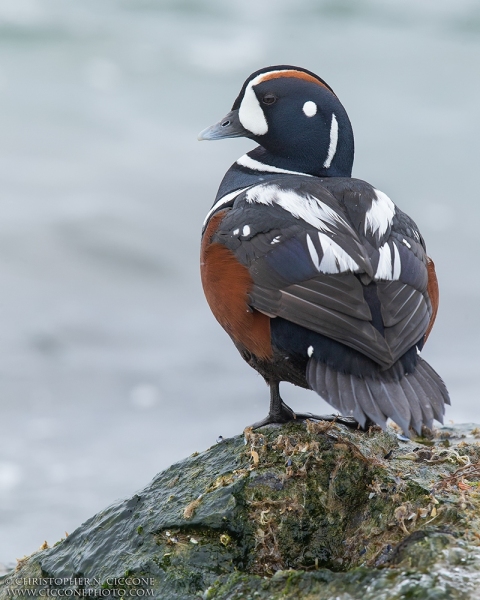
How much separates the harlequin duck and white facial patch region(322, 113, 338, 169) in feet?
1.37

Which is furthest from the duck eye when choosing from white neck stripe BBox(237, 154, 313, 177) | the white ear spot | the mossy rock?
the mossy rock

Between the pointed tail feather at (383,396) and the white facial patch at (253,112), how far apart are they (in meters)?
1.98

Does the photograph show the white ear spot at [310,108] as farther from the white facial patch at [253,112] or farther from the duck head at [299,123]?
the white facial patch at [253,112]

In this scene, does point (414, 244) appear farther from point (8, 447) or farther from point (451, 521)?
point (8, 447)

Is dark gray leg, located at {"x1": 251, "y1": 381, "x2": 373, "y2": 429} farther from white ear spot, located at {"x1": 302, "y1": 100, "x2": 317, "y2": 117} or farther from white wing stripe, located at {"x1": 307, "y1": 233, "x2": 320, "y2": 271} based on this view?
white ear spot, located at {"x1": 302, "y1": 100, "x2": 317, "y2": 117}

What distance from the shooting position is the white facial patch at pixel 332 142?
5008 millimetres

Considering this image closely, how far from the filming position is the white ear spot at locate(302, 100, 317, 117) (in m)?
5.00

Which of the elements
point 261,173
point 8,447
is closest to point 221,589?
point 261,173

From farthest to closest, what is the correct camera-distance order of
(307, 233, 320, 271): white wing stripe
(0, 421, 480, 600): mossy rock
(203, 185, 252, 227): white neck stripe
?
(203, 185, 252, 227): white neck stripe → (307, 233, 320, 271): white wing stripe → (0, 421, 480, 600): mossy rock

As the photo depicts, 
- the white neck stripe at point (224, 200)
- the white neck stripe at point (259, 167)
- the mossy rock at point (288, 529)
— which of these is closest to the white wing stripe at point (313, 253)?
the mossy rock at point (288, 529)

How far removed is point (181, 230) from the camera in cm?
1038

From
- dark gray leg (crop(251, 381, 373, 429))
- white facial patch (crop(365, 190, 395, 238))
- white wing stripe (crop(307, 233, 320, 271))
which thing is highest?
white facial patch (crop(365, 190, 395, 238))

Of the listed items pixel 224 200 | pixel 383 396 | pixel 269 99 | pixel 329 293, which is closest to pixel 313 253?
pixel 329 293

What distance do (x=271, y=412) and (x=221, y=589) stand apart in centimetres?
117
